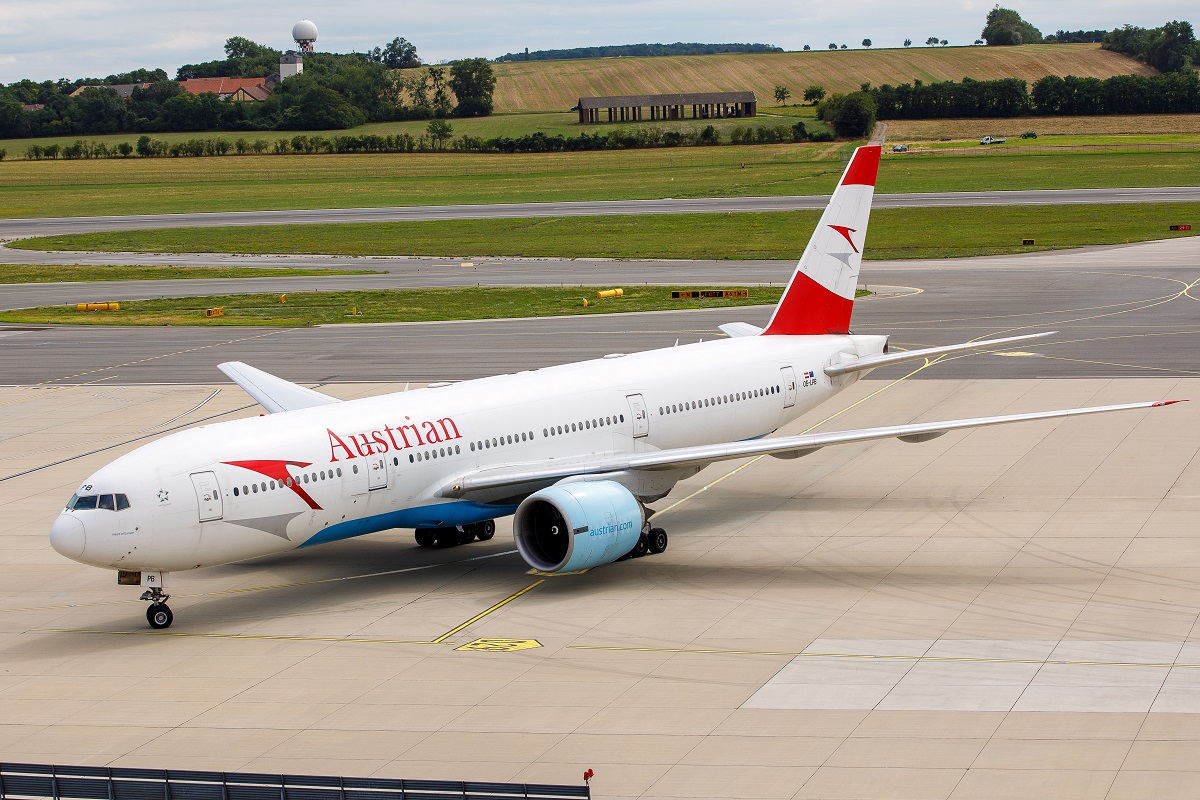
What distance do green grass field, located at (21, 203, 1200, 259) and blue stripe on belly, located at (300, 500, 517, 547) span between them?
2422 inches

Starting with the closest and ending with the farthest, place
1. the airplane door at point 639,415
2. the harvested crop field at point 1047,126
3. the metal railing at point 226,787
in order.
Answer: the metal railing at point 226,787, the airplane door at point 639,415, the harvested crop field at point 1047,126

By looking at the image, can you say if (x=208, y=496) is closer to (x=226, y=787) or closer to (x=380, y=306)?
(x=226, y=787)

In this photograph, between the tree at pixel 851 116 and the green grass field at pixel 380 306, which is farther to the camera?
the tree at pixel 851 116

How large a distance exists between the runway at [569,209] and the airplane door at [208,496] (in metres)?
92.3

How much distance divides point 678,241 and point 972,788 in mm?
84688

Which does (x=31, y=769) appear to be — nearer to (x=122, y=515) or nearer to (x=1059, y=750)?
(x=122, y=515)

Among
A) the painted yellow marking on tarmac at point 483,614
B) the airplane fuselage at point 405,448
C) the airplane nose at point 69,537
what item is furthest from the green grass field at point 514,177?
the airplane nose at point 69,537

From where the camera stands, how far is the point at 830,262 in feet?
126

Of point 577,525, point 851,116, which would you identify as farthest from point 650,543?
point 851,116

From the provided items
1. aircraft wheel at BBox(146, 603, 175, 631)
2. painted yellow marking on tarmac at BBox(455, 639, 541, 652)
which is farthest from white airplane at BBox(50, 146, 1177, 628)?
painted yellow marking on tarmac at BBox(455, 639, 541, 652)

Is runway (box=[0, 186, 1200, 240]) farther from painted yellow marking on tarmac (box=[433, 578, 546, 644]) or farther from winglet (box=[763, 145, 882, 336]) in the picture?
painted yellow marking on tarmac (box=[433, 578, 546, 644])

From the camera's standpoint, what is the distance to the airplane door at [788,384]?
36750 millimetres

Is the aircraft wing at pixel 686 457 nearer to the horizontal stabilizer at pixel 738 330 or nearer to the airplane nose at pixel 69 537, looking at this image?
the airplane nose at pixel 69 537

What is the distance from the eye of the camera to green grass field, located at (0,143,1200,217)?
13725 centimetres
